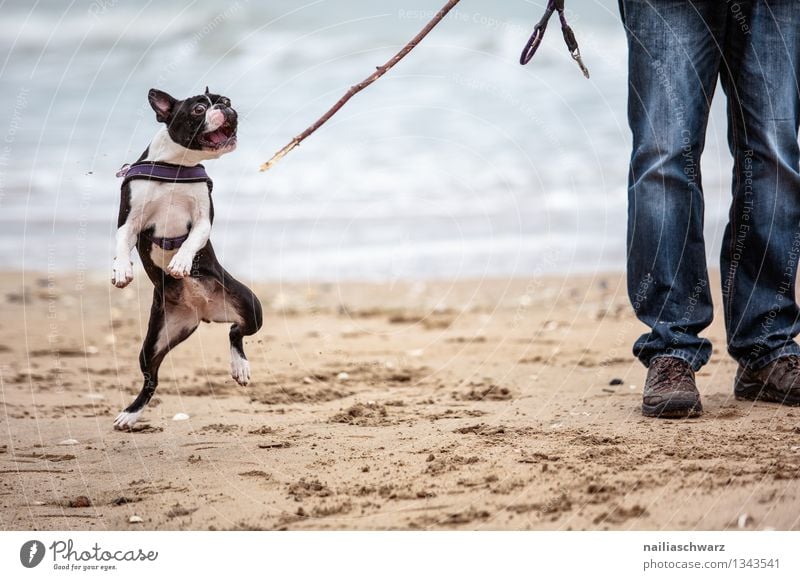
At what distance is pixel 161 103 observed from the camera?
9.30ft

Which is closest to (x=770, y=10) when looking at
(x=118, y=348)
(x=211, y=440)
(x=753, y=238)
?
(x=753, y=238)

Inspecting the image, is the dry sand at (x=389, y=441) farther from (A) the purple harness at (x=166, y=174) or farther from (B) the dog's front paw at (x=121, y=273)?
(A) the purple harness at (x=166, y=174)

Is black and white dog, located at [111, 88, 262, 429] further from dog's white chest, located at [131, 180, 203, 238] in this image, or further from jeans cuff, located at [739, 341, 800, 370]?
jeans cuff, located at [739, 341, 800, 370]

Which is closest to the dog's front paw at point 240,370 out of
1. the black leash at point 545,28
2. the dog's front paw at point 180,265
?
the dog's front paw at point 180,265

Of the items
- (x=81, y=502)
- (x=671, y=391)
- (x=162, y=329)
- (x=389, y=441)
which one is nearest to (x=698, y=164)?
(x=671, y=391)

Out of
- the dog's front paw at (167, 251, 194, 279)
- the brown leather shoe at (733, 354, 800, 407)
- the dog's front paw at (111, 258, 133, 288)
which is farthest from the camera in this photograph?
the brown leather shoe at (733, 354, 800, 407)

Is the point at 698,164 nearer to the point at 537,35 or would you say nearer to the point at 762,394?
the point at 537,35

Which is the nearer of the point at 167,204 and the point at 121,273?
the point at 121,273

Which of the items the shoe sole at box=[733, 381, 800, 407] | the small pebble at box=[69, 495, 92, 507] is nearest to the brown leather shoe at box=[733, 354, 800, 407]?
the shoe sole at box=[733, 381, 800, 407]

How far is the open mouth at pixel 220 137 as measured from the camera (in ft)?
9.20
